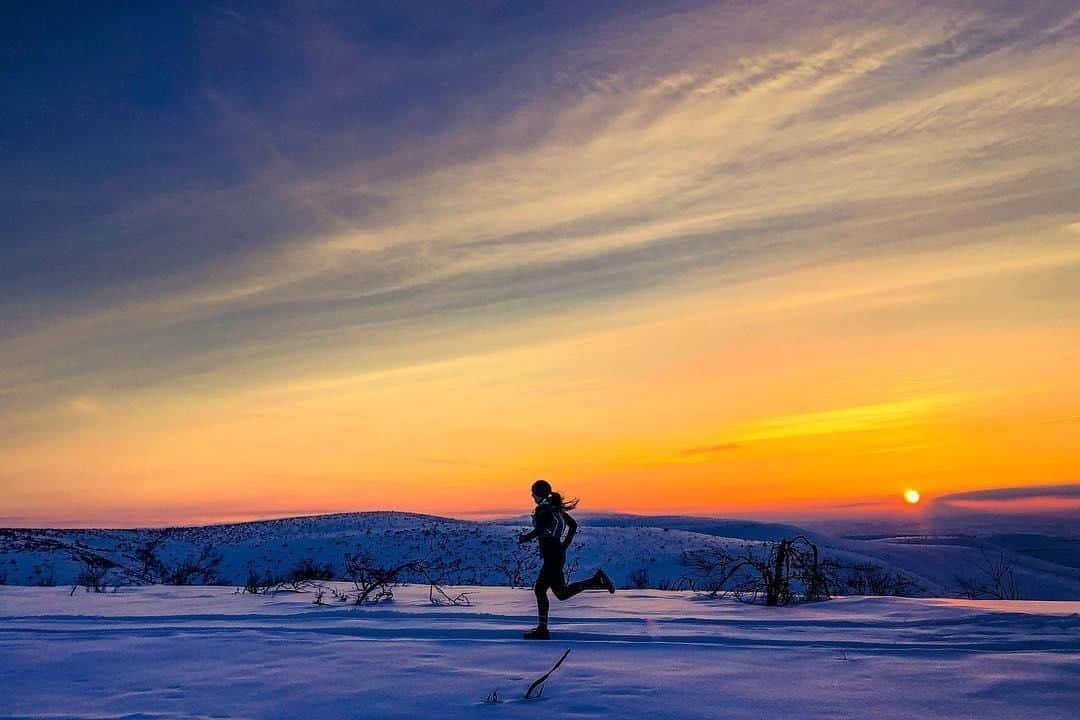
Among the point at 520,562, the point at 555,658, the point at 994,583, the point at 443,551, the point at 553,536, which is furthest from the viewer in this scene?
the point at 443,551

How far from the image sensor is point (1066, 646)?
7.50 meters

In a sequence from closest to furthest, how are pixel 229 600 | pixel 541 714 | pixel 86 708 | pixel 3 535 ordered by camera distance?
pixel 541 714 < pixel 86 708 < pixel 229 600 < pixel 3 535

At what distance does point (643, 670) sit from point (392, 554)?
22129mm

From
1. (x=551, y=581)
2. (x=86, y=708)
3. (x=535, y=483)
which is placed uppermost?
(x=535, y=483)

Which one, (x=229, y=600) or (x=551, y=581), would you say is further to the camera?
(x=229, y=600)

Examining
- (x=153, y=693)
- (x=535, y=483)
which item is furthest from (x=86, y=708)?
(x=535, y=483)

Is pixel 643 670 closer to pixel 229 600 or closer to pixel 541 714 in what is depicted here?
pixel 541 714

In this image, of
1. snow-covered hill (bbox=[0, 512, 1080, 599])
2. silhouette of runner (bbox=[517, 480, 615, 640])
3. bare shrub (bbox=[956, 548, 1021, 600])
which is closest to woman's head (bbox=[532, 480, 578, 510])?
silhouette of runner (bbox=[517, 480, 615, 640])

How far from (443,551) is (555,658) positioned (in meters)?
20.6

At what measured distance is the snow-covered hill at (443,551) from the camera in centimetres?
2531

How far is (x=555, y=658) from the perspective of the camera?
7.51 metres

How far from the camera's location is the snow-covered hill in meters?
25.3

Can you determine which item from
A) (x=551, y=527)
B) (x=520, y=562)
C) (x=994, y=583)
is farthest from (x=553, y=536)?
(x=520, y=562)

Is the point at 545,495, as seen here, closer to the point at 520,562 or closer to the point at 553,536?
the point at 553,536
